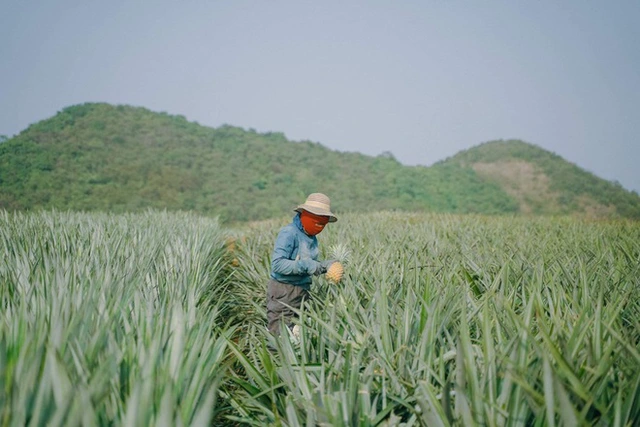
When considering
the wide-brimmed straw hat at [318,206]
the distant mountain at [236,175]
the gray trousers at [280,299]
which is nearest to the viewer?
the wide-brimmed straw hat at [318,206]

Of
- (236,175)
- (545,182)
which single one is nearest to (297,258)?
(236,175)

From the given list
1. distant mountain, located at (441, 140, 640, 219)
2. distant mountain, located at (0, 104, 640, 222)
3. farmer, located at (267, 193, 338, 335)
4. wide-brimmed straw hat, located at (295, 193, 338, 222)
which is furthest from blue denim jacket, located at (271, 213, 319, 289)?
distant mountain, located at (441, 140, 640, 219)

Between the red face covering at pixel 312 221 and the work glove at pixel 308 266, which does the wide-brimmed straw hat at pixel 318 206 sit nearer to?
the red face covering at pixel 312 221

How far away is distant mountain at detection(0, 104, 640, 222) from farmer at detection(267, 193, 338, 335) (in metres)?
23.9

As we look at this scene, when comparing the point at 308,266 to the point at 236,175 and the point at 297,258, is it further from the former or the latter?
the point at 236,175

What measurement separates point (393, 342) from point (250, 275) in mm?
2950

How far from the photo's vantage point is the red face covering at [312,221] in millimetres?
2699

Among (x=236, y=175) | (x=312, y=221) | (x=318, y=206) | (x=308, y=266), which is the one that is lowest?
(x=308, y=266)

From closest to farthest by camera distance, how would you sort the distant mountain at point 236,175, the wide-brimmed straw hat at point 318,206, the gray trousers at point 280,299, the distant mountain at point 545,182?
the wide-brimmed straw hat at point 318,206, the gray trousers at point 280,299, the distant mountain at point 236,175, the distant mountain at point 545,182

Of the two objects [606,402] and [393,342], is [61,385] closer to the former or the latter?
[393,342]

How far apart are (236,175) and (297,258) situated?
31.2 m

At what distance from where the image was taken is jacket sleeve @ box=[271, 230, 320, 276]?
2631 mm

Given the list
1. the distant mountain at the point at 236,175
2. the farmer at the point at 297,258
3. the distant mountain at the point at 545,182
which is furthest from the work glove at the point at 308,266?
the distant mountain at the point at 545,182

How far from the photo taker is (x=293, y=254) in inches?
109
